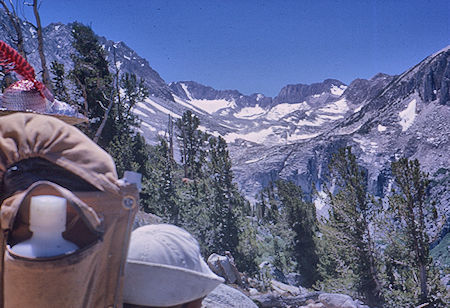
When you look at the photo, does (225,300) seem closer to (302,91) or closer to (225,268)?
(225,268)

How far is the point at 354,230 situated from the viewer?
12930mm

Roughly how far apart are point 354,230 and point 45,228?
1384 centimetres

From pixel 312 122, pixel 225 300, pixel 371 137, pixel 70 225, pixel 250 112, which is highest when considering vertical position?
pixel 250 112

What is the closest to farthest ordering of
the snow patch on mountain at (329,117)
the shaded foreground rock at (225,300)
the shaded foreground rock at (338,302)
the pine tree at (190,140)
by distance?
the shaded foreground rock at (225,300) < the shaded foreground rock at (338,302) < the pine tree at (190,140) < the snow patch on mountain at (329,117)

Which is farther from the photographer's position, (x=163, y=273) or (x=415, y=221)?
(x=415, y=221)

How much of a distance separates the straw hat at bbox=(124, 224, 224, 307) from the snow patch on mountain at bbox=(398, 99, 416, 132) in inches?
1967

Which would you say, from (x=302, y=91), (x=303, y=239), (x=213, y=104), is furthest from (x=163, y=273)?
(x=302, y=91)

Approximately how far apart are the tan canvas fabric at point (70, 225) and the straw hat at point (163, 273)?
126 mm

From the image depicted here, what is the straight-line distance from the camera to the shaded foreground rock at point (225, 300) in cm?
543

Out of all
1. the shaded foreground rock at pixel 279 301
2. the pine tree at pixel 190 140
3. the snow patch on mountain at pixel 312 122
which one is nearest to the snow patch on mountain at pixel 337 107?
the snow patch on mountain at pixel 312 122

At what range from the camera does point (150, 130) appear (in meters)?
73.3

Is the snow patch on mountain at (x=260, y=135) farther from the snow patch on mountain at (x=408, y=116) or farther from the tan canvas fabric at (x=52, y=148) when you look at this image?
the tan canvas fabric at (x=52, y=148)

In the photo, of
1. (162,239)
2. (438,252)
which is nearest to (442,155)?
(438,252)

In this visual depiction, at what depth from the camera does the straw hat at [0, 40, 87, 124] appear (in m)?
1.53
